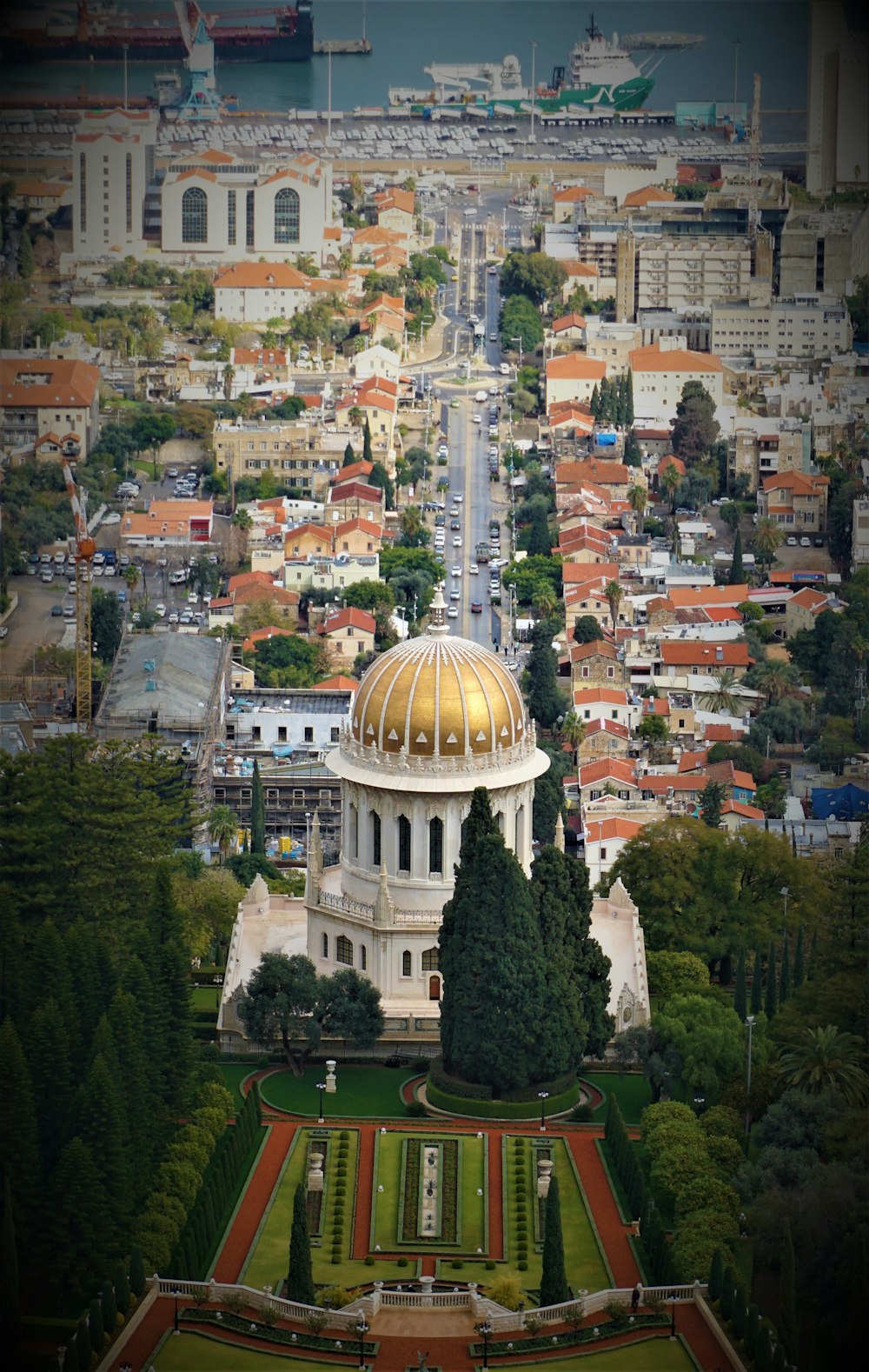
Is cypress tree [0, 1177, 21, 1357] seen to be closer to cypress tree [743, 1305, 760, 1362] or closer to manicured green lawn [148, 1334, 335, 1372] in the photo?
manicured green lawn [148, 1334, 335, 1372]

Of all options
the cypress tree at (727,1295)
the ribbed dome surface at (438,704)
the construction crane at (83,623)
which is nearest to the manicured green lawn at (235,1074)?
the ribbed dome surface at (438,704)

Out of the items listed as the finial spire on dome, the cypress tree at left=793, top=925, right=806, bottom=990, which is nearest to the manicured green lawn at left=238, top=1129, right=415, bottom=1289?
the cypress tree at left=793, top=925, right=806, bottom=990

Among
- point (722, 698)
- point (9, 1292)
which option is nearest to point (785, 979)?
point (9, 1292)

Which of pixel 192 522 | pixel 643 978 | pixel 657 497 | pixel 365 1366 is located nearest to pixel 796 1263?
pixel 365 1366

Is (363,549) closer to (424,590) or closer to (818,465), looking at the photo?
(424,590)

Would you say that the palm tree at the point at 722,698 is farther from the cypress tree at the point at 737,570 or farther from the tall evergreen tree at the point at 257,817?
the tall evergreen tree at the point at 257,817
